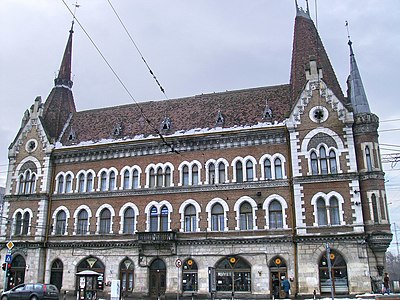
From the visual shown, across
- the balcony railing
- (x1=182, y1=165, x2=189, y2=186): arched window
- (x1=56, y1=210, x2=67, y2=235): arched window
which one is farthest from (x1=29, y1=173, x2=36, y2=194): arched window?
(x1=182, y1=165, x2=189, y2=186): arched window

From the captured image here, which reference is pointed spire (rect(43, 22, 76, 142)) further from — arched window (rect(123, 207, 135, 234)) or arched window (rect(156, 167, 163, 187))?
arched window (rect(156, 167, 163, 187))

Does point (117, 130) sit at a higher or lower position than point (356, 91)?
lower

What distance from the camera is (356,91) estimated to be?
3388 centimetres

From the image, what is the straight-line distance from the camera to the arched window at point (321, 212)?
31.4 meters

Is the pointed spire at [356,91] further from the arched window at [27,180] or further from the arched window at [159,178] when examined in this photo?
the arched window at [27,180]

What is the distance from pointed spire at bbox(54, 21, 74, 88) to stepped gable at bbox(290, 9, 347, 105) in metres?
25.2

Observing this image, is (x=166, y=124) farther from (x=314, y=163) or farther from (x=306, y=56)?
(x=306, y=56)

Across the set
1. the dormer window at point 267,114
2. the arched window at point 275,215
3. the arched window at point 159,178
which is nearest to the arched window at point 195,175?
the arched window at point 159,178

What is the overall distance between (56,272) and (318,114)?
26232mm

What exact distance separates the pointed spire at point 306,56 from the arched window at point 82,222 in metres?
A: 20.9

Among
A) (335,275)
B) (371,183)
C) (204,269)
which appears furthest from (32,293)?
(371,183)

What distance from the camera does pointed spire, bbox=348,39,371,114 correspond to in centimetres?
3303

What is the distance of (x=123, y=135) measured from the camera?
40156mm

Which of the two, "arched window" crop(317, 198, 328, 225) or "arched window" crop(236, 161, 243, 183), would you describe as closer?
"arched window" crop(317, 198, 328, 225)
